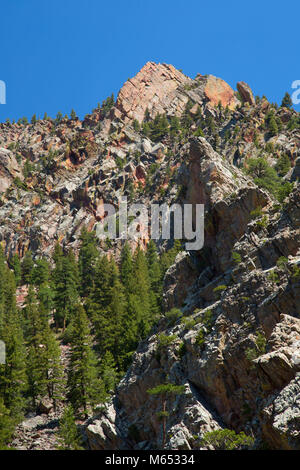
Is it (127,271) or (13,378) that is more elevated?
(127,271)

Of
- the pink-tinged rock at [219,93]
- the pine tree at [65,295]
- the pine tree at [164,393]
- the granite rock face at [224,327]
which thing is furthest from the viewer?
the pink-tinged rock at [219,93]

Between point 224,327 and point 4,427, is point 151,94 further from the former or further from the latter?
point 4,427

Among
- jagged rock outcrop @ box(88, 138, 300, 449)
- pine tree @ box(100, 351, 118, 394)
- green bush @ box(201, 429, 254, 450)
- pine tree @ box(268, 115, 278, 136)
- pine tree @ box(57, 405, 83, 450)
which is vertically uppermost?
pine tree @ box(268, 115, 278, 136)

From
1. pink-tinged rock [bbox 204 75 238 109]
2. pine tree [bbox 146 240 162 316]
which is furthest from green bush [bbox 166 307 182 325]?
pink-tinged rock [bbox 204 75 238 109]

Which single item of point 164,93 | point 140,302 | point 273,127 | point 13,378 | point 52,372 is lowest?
point 52,372

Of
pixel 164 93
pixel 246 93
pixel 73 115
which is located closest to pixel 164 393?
pixel 246 93

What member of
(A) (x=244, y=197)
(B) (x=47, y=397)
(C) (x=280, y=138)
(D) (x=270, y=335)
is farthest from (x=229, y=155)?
(D) (x=270, y=335)

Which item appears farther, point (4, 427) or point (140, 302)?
point (140, 302)

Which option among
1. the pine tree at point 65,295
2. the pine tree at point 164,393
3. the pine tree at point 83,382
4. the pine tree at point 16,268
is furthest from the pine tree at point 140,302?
the pine tree at point 16,268

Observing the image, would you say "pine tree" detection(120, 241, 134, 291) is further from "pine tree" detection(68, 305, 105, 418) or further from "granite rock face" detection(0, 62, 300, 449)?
"pine tree" detection(68, 305, 105, 418)

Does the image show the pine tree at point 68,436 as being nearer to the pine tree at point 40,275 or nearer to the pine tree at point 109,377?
the pine tree at point 109,377

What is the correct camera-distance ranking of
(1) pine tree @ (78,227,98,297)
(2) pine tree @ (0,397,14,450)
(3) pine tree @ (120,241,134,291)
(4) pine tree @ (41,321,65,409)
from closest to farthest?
(2) pine tree @ (0,397,14,450)
(4) pine tree @ (41,321,65,409)
(3) pine tree @ (120,241,134,291)
(1) pine tree @ (78,227,98,297)

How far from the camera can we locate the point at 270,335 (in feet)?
98.2

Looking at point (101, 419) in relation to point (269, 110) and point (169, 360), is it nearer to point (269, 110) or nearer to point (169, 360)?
point (169, 360)
